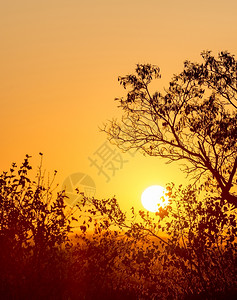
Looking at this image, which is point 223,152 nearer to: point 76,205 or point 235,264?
point 235,264

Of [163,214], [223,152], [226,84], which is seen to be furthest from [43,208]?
[226,84]

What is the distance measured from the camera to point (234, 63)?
64.4 ft

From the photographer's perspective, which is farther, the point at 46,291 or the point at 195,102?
the point at 195,102

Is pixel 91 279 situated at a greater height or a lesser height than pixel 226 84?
lesser

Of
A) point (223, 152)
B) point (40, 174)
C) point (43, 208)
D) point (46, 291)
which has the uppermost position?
point (223, 152)

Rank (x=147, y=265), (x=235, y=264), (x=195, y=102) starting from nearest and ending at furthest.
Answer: (x=235, y=264) < (x=147, y=265) < (x=195, y=102)

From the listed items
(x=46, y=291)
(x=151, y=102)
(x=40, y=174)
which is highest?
(x=151, y=102)

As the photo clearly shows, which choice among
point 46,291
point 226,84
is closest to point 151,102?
point 226,84

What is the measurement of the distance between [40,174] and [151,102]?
7.18m

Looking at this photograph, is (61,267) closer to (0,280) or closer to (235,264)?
(0,280)

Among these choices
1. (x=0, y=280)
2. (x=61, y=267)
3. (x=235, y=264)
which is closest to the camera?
(x=0, y=280)

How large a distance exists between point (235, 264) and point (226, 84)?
7.78 meters

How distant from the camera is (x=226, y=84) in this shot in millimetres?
19766

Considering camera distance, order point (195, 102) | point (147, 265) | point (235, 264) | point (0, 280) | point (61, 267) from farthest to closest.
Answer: point (195, 102) < point (147, 265) < point (61, 267) < point (235, 264) < point (0, 280)
